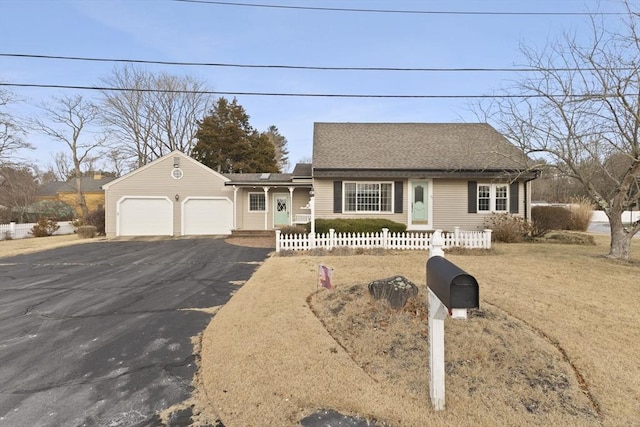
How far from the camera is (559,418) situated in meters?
2.58

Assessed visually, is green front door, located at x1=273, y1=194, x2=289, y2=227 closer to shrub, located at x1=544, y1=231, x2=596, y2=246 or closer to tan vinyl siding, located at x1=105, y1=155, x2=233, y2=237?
tan vinyl siding, located at x1=105, y1=155, x2=233, y2=237

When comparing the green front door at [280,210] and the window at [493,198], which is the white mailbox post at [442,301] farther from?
the green front door at [280,210]

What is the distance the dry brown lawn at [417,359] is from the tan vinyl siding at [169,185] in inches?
527

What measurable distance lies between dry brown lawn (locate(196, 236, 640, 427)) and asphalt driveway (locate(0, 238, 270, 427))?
1.48 ft

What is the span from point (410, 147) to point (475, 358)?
13.4 m

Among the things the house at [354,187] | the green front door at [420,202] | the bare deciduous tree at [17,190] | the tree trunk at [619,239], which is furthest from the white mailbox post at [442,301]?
the bare deciduous tree at [17,190]

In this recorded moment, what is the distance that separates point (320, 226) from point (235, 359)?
8.83 meters

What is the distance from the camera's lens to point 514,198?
14023 millimetres

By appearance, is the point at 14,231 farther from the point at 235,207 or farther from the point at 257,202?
the point at 257,202

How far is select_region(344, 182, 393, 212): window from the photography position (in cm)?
1407

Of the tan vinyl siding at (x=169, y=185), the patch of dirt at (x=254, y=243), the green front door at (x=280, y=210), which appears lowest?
the patch of dirt at (x=254, y=243)

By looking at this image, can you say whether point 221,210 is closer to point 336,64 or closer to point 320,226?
point 320,226

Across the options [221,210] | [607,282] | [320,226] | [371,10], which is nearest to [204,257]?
[320,226]

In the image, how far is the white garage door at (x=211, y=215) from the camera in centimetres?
1795
